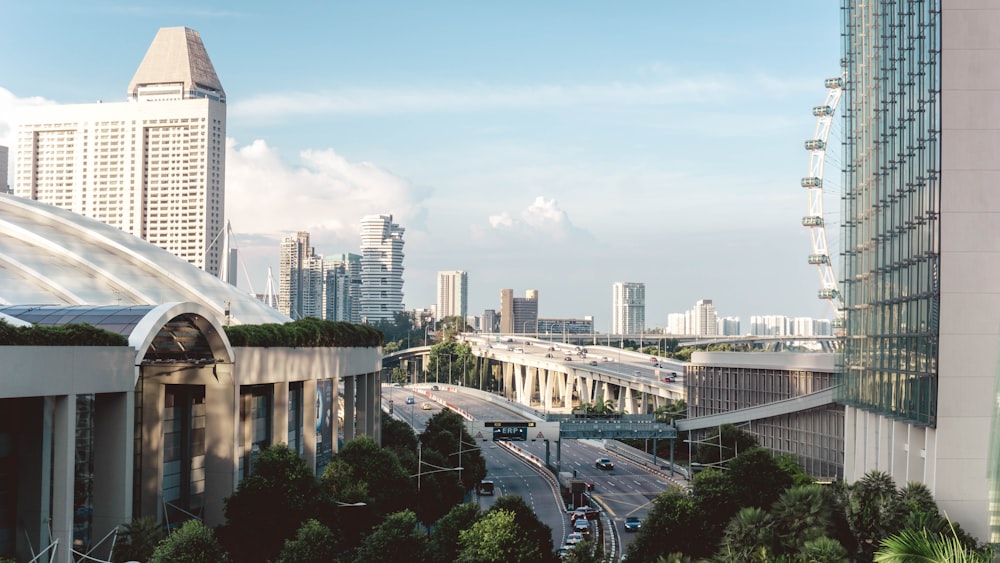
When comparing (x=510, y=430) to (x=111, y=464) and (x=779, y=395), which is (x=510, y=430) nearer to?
(x=779, y=395)

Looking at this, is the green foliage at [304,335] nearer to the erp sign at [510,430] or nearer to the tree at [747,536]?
the erp sign at [510,430]

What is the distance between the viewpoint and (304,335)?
60812mm

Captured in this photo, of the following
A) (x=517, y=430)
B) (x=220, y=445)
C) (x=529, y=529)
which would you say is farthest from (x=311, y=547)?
(x=517, y=430)

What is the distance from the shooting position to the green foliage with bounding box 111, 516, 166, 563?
39.9m

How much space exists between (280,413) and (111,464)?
1839 centimetres

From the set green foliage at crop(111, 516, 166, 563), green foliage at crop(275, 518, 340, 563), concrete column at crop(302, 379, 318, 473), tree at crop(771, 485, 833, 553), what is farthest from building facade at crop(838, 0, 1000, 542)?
concrete column at crop(302, 379, 318, 473)

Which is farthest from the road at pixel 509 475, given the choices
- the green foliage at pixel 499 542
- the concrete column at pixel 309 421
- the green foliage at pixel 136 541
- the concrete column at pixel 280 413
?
the green foliage at pixel 136 541

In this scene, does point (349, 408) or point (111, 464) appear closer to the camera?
point (111, 464)

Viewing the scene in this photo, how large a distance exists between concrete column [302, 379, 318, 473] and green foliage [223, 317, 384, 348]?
272 cm

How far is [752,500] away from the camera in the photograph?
1957 inches

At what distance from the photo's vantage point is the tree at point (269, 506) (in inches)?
1827

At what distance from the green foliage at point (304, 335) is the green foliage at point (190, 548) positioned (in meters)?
14.8

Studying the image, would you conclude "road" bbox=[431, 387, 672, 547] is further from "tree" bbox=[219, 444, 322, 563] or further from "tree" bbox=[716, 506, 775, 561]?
"tree" bbox=[716, 506, 775, 561]

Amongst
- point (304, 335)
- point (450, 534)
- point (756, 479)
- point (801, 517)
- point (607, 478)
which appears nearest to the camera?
point (801, 517)
